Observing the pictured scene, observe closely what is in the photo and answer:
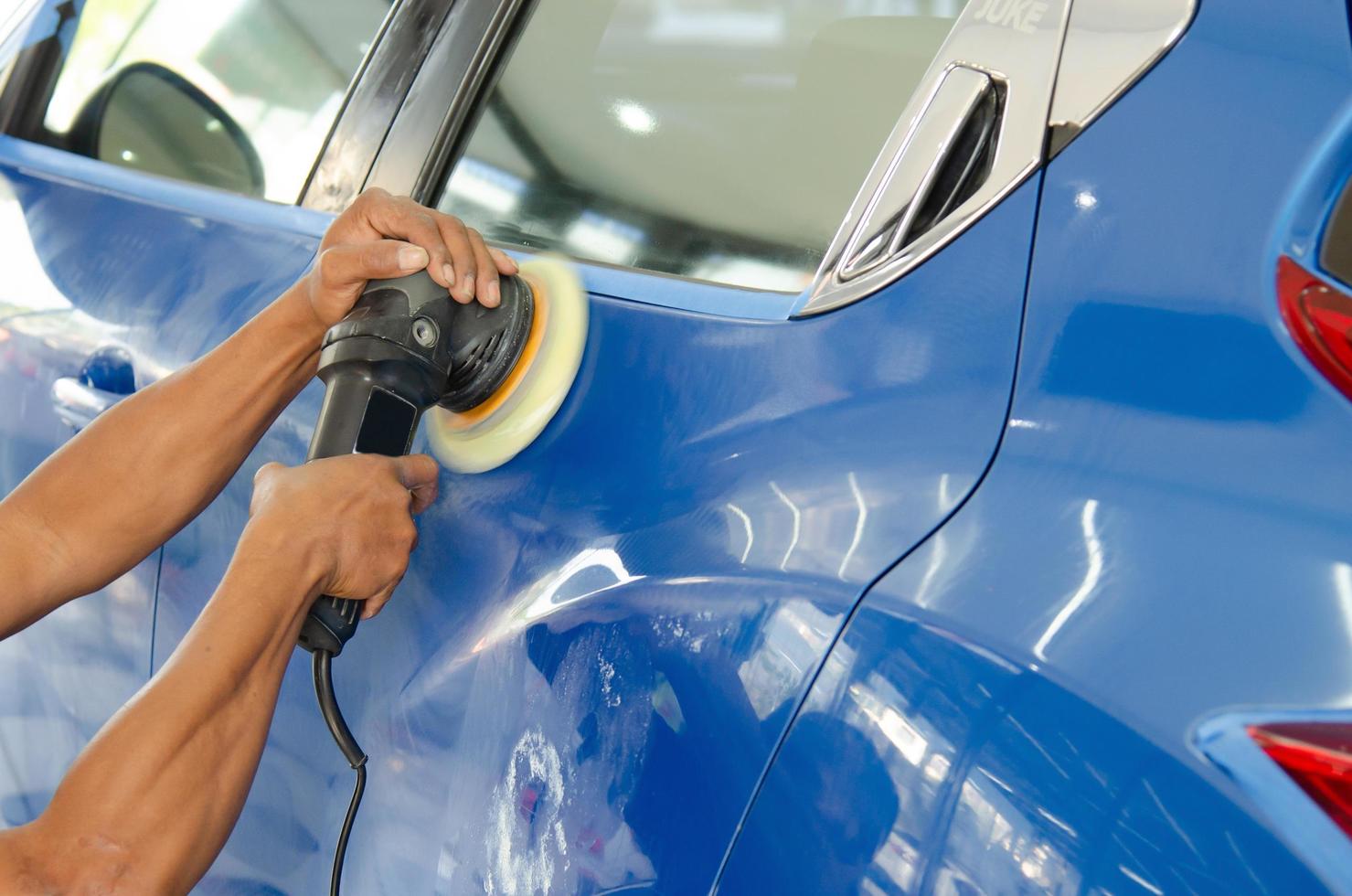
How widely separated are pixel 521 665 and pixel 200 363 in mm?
678

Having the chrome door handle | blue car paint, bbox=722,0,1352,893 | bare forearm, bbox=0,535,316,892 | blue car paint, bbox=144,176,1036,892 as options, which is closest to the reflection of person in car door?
bare forearm, bbox=0,535,316,892

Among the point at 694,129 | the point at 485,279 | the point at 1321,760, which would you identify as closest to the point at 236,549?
the point at 485,279

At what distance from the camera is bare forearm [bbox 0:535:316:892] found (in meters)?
1.10

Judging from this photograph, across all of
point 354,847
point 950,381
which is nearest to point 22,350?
point 354,847

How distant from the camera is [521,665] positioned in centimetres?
113

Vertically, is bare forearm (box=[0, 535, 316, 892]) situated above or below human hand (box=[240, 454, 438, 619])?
below

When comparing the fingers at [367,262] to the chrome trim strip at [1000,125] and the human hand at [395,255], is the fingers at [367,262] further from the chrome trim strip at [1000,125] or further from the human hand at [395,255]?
the chrome trim strip at [1000,125]

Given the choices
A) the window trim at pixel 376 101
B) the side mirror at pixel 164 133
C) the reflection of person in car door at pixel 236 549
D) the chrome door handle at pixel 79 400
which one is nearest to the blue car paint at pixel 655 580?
the reflection of person in car door at pixel 236 549

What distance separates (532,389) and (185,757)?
1.54ft

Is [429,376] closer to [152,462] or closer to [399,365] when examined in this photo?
[399,365]

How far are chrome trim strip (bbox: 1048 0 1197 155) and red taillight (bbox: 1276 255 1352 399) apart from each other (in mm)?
183

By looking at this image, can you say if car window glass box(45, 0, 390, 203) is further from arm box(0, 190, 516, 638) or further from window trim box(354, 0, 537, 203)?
arm box(0, 190, 516, 638)

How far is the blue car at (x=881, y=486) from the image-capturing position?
73cm

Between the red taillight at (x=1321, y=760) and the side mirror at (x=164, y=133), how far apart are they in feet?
5.49
